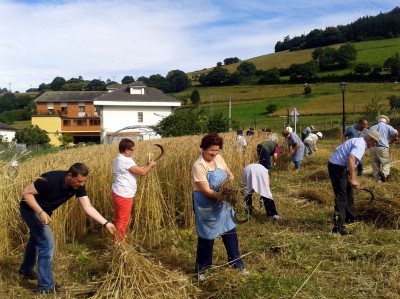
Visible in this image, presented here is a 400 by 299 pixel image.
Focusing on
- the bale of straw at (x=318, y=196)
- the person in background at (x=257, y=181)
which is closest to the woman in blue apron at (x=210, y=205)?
the person in background at (x=257, y=181)

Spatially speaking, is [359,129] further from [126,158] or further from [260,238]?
[126,158]

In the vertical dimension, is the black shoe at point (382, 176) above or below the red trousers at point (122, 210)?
below

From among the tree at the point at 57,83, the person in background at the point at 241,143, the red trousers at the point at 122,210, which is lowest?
the red trousers at the point at 122,210

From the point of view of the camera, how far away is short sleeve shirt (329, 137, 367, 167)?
5254mm

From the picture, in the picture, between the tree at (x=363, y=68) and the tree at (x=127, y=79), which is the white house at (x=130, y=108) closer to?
the tree at (x=363, y=68)

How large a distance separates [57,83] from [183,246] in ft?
359

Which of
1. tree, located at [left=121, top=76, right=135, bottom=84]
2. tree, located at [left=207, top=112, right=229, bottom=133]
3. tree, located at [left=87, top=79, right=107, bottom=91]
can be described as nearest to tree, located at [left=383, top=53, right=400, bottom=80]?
tree, located at [left=207, top=112, right=229, bottom=133]

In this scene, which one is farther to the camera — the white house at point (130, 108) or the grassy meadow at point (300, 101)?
the white house at point (130, 108)

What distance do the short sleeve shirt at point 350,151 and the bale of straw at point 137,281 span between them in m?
2.59

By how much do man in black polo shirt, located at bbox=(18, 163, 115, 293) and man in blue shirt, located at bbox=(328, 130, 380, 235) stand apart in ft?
9.85

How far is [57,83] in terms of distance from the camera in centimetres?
10781

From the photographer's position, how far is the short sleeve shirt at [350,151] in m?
5.25

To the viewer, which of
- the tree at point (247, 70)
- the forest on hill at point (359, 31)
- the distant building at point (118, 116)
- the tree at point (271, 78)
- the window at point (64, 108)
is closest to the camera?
the distant building at point (118, 116)

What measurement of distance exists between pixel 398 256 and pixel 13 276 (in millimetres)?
4012
